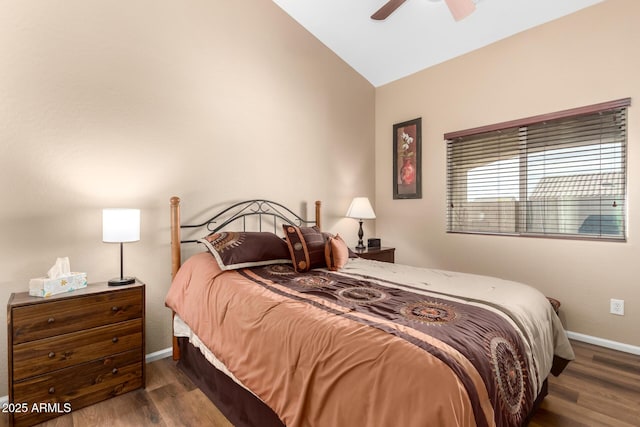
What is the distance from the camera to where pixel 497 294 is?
1.79m

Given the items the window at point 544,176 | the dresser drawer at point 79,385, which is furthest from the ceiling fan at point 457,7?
the dresser drawer at point 79,385

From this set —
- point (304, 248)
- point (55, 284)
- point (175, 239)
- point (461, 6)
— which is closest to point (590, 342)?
point (304, 248)

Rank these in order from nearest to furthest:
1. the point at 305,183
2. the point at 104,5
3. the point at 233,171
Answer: the point at 104,5, the point at 233,171, the point at 305,183

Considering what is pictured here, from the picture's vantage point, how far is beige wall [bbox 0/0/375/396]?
6.40 ft

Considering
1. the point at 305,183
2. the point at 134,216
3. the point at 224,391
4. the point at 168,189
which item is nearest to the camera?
the point at 224,391

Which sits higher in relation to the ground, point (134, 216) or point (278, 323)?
point (134, 216)

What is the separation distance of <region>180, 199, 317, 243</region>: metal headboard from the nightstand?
64 centimetres

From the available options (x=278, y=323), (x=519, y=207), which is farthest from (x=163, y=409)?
(x=519, y=207)

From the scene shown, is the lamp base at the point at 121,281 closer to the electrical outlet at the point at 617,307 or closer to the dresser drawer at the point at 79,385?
the dresser drawer at the point at 79,385

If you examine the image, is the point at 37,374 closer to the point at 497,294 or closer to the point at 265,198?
the point at 265,198

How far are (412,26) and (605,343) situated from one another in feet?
11.1

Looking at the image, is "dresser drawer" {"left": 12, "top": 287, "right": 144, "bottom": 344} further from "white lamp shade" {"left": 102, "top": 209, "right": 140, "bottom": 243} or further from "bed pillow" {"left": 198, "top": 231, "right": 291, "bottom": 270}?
"bed pillow" {"left": 198, "top": 231, "right": 291, "bottom": 270}

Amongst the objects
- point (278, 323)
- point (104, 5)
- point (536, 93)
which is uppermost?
point (104, 5)

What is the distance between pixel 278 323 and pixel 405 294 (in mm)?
773
